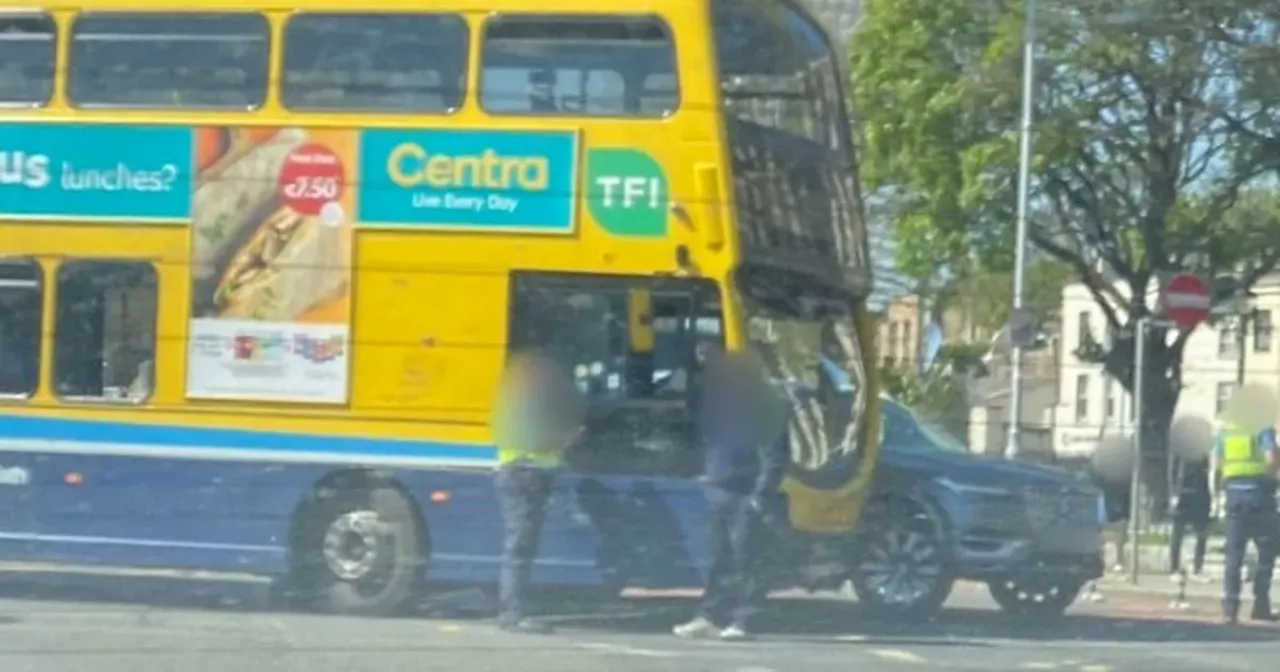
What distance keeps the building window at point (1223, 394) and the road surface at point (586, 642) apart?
1.69m

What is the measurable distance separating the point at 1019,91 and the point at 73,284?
37.3ft

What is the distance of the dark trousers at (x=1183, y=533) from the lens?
49.3 feet

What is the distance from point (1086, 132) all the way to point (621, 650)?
39.3 ft

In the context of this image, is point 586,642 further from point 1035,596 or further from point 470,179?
point 1035,596

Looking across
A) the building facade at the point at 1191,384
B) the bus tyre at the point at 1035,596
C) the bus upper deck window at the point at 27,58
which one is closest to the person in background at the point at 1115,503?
the building facade at the point at 1191,384

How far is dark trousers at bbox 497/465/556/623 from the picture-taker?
1186 centimetres

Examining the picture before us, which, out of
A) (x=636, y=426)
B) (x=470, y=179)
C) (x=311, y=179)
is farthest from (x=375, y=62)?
(x=636, y=426)

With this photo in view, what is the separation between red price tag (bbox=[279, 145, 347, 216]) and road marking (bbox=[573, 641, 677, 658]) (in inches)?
115

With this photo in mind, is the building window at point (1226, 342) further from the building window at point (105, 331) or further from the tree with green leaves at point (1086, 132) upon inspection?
the building window at point (105, 331)

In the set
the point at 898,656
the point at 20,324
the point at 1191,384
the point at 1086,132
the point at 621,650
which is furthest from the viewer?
the point at 1086,132

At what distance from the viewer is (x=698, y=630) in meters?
11.9

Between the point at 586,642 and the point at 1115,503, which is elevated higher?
the point at 1115,503

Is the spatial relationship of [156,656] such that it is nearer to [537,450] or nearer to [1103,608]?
[537,450]

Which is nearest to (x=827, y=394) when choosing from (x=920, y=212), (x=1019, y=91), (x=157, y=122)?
(x=157, y=122)
